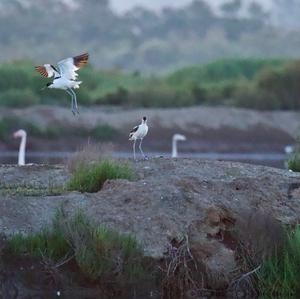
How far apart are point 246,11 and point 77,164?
407 feet

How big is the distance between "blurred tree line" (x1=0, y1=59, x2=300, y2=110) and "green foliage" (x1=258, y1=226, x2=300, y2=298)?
3424 cm

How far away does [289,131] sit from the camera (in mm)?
50562

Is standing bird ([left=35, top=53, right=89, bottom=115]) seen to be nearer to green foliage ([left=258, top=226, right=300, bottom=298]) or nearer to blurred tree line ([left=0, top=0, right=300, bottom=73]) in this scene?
green foliage ([left=258, top=226, right=300, bottom=298])

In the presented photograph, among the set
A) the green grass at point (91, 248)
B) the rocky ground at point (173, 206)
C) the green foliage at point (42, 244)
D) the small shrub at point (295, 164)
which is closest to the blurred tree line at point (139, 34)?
the small shrub at point (295, 164)

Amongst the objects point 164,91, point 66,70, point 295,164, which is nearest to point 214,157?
point 164,91

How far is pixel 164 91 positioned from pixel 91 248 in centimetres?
3989

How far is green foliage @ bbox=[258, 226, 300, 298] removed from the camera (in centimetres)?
1781

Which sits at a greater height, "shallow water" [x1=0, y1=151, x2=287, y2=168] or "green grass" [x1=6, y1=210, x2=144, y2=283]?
"shallow water" [x1=0, y1=151, x2=287, y2=168]

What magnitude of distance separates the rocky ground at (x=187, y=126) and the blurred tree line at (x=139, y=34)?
4845 centimetres

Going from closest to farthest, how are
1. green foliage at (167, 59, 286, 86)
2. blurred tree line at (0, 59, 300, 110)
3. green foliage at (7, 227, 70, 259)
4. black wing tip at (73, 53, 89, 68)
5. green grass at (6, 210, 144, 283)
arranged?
green grass at (6, 210, 144, 283), green foliage at (7, 227, 70, 259), black wing tip at (73, 53, 89, 68), blurred tree line at (0, 59, 300, 110), green foliage at (167, 59, 286, 86)

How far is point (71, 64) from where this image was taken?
22469 mm

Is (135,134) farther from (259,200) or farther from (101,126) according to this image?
(101,126)

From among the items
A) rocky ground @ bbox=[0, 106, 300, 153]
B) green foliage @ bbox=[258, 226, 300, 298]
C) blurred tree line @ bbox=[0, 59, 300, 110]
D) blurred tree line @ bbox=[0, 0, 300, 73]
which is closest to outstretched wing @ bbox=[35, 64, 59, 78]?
green foliage @ bbox=[258, 226, 300, 298]

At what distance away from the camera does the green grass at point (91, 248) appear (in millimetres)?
17719
